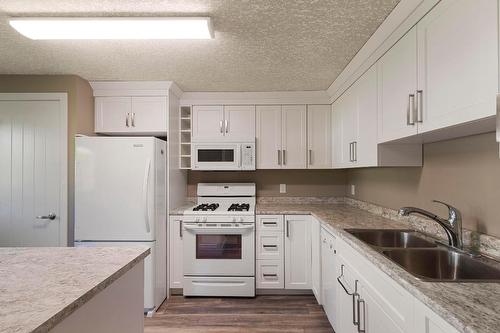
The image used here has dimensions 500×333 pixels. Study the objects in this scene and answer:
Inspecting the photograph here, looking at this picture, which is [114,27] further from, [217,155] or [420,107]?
[420,107]

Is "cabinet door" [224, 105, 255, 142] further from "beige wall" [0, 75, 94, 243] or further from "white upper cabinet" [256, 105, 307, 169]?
"beige wall" [0, 75, 94, 243]

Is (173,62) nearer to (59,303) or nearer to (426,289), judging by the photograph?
(59,303)

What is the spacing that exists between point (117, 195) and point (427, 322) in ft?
8.05

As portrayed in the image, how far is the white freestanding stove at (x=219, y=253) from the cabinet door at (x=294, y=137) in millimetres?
847

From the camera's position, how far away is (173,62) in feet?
7.51

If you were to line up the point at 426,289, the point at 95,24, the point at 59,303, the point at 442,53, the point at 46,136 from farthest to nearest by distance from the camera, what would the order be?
the point at 46,136, the point at 95,24, the point at 442,53, the point at 426,289, the point at 59,303

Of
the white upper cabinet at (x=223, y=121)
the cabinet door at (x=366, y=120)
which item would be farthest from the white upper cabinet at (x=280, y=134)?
the cabinet door at (x=366, y=120)

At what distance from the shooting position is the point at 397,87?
1.60 meters

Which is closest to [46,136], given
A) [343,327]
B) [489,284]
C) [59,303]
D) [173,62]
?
[173,62]

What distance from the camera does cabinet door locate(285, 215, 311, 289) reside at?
2.76 meters

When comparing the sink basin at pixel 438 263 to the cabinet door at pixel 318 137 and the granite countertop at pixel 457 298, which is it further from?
the cabinet door at pixel 318 137

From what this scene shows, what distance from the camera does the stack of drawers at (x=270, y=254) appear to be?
2.76 m

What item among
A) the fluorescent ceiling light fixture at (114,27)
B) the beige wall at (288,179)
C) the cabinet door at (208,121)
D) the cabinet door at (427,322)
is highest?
the fluorescent ceiling light fixture at (114,27)

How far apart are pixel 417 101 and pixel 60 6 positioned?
212 cm
